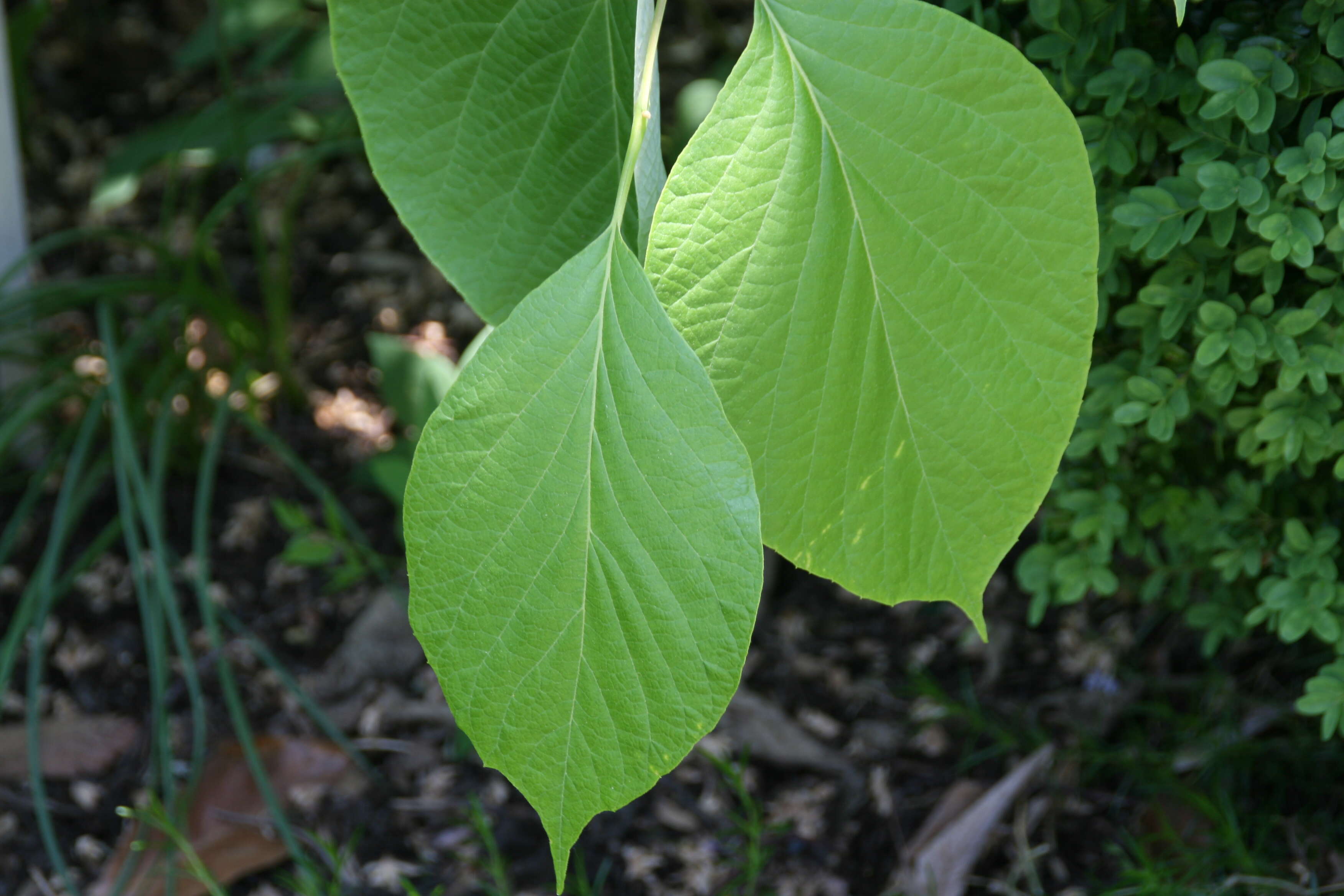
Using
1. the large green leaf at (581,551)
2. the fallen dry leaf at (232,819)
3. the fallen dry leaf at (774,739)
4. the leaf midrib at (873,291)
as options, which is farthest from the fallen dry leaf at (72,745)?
the leaf midrib at (873,291)

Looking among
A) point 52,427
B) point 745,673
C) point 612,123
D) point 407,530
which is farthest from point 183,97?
point 407,530

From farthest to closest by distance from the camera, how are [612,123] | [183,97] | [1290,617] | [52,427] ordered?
[183,97] → [52,427] → [1290,617] → [612,123]

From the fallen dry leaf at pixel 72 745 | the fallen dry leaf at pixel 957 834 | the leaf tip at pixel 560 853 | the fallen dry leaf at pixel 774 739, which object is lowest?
the fallen dry leaf at pixel 72 745

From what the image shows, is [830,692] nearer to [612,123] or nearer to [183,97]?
[612,123]

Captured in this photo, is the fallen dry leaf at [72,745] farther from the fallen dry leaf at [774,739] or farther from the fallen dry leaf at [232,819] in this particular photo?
the fallen dry leaf at [774,739]

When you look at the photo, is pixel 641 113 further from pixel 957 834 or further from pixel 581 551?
pixel 957 834

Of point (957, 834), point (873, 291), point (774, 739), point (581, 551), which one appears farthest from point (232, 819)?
point (873, 291)
